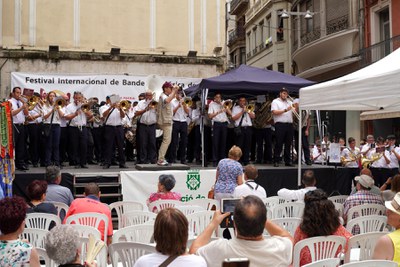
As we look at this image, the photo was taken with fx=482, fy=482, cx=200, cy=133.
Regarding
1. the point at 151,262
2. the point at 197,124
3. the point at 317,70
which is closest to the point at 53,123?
the point at 197,124

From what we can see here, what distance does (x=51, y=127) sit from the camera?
407 inches

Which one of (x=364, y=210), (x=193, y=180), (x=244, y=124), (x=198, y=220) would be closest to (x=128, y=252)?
(x=198, y=220)

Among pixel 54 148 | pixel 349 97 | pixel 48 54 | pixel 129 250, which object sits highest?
pixel 48 54

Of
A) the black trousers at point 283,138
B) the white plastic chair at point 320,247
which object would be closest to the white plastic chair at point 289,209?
the white plastic chair at point 320,247

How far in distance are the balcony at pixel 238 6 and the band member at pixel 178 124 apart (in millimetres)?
31990

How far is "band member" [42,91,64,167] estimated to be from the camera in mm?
10297

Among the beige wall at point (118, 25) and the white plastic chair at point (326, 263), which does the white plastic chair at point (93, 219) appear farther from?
the beige wall at point (118, 25)

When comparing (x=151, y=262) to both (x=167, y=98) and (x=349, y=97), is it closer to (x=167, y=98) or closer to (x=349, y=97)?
(x=349, y=97)

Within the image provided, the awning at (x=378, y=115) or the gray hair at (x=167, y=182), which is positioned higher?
the awning at (x=378, y=115)

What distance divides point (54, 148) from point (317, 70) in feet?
57.2

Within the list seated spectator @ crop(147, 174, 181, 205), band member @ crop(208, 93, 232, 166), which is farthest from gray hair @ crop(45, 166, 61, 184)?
band member @ crop(208, 93, 232, 166)

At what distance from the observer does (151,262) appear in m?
2.88

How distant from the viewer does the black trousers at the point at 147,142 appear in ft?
35.3

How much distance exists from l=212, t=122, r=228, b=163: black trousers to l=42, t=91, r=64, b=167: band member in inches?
138
